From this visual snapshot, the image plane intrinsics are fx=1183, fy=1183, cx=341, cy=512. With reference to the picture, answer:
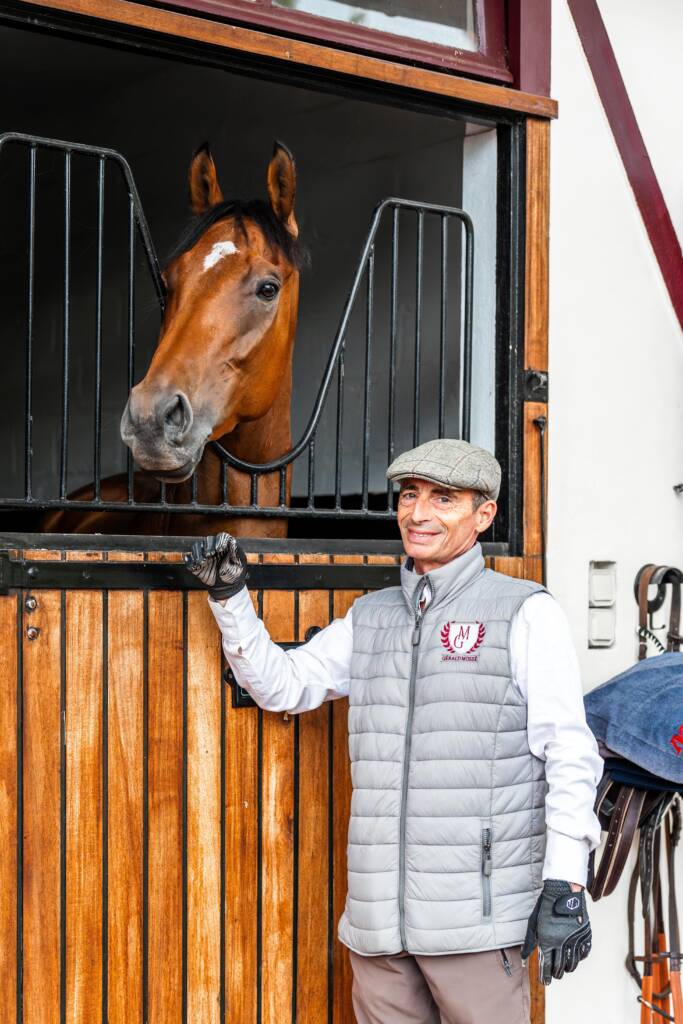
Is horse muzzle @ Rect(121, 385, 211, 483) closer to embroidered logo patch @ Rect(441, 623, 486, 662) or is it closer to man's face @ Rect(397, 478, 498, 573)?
man's face @ Rect(397, 478, 498, 573)

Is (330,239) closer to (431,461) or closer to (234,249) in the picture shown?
(234,249)

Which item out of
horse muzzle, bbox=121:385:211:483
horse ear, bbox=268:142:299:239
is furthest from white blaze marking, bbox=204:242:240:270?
horse muzzle, bbox=121:385:211:483

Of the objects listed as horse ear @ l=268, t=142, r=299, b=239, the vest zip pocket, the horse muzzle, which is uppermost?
horse ear @ l=268, t=142, r=299, b=239

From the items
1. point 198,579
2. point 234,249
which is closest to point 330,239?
point 234,249

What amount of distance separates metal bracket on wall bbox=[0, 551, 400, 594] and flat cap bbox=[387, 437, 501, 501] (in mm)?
402

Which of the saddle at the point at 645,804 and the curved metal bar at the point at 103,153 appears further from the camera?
the saddle at the point at 645,804

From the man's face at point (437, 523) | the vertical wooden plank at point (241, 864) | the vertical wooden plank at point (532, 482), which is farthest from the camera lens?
the vertical wooden plank at point (532, 482)

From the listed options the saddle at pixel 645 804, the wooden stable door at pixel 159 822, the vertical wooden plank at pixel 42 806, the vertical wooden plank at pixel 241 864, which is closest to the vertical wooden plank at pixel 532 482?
the saddle at pixel 645 804

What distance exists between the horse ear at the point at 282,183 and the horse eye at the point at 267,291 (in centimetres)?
23

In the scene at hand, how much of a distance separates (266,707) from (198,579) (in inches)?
12.3

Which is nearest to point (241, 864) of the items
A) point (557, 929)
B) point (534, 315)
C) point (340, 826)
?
point (340, 826)

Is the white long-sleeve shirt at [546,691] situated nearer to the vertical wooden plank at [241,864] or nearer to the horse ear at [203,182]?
the vertical wooden plank at [241,864]

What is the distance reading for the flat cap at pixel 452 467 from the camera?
2361mm

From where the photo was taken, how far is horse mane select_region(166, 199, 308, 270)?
9.21 ft
